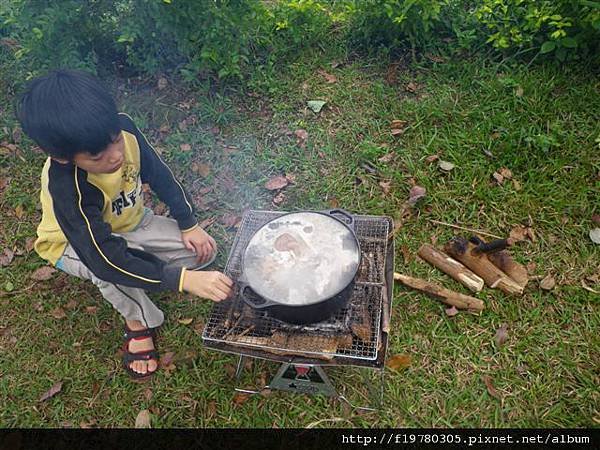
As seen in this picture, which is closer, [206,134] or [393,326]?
[393,326]

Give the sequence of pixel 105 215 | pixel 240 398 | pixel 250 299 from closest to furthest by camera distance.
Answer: pixel 250 299 → pixel 105 215 → pixel 240 398

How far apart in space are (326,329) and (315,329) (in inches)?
2.2

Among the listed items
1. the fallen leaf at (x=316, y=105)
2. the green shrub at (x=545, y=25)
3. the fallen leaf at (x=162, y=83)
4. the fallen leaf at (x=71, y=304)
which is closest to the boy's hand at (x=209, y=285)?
the fallen leaf at (x=71, y=304)

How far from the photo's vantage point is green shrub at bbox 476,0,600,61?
387cm

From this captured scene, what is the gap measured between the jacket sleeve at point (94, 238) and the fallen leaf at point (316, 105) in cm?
243

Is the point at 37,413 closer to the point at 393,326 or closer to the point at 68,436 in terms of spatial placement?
the point at 68,436

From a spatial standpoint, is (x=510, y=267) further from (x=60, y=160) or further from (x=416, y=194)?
(x=60, y=160)

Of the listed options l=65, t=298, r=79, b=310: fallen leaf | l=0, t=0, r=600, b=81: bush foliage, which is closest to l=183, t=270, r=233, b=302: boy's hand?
l=65, t=298, r=79, b=310: fallen leaf

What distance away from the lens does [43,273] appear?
3.70 m

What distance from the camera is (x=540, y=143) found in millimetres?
3840

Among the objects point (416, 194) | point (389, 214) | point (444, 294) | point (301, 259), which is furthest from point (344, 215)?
point (416, 194)

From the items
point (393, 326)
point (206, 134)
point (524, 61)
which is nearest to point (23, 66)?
point (206, 134)

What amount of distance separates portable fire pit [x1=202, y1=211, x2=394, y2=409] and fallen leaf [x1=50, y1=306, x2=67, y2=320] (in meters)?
1.56

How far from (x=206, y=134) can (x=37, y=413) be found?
102 inches
